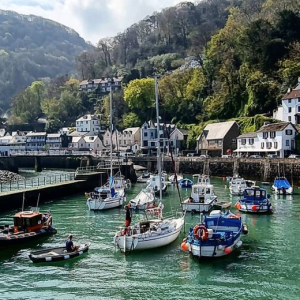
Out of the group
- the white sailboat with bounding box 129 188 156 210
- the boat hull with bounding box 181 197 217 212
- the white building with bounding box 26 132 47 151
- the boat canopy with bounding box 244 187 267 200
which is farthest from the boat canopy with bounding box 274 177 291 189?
the white building with bounding box 26 132 47 151

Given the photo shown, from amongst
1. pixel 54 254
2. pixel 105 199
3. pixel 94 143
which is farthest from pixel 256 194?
pixel 94 143

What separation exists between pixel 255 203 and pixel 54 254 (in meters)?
21.3

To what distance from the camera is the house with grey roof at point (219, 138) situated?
8738cm

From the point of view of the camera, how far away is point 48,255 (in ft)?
82.4

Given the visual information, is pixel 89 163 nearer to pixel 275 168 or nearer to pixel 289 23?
pixel 275 168

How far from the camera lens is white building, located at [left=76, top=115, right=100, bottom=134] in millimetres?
138375

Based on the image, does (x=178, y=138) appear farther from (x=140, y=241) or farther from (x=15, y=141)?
(x=140, y=241)

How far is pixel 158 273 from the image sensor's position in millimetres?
22969

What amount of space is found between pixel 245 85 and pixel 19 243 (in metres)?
76.8

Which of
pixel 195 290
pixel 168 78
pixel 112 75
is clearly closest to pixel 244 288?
pixel 195 290

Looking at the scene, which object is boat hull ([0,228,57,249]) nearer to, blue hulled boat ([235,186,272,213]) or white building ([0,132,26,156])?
blue hulled boat ([235,186,272,213])

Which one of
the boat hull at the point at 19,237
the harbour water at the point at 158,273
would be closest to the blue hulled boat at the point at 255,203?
the harbour water at the point at 158,273

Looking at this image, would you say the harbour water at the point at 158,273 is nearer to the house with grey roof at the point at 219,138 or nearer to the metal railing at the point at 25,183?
the metal railing at the point at 25,183

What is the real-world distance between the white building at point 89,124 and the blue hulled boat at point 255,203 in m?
101
